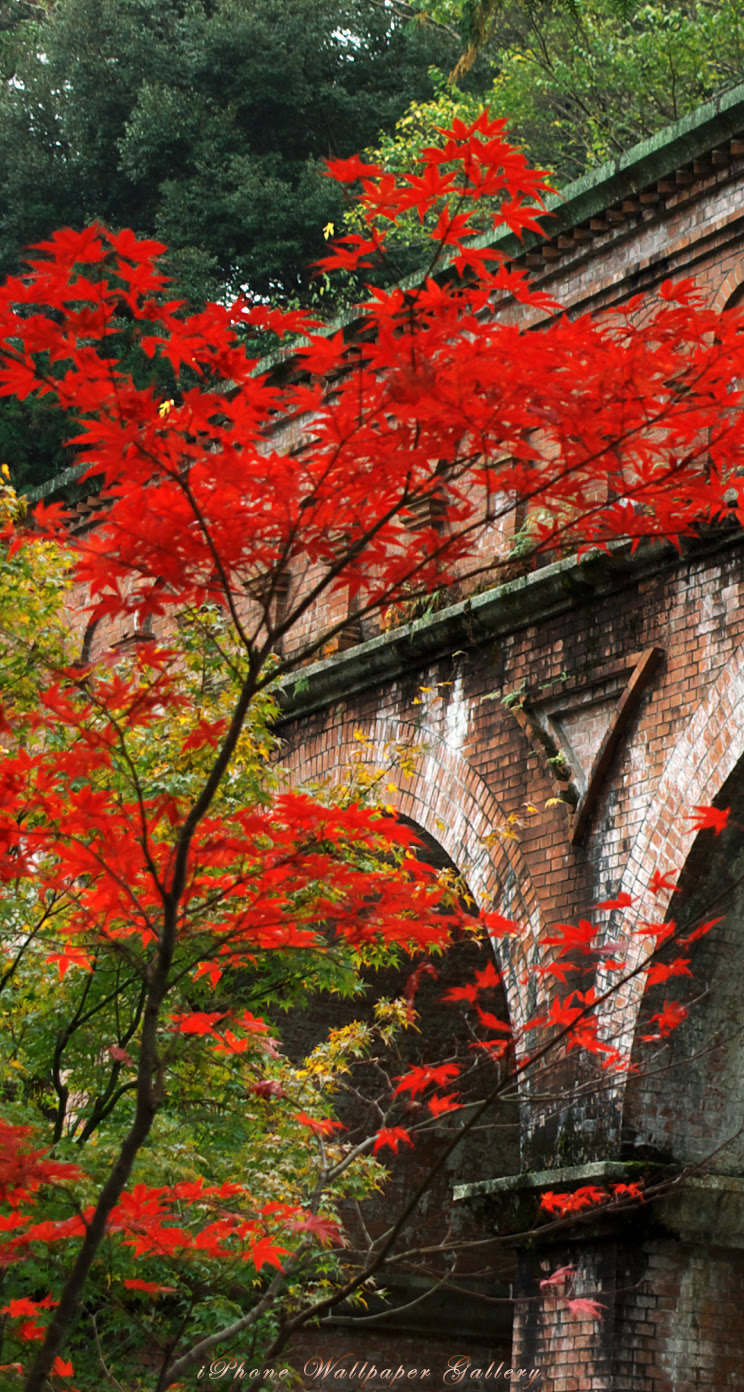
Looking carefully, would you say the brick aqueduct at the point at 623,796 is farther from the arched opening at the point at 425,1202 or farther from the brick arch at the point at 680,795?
the arched opening at the point at 425,1202

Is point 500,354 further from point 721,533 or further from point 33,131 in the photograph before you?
point 33,131

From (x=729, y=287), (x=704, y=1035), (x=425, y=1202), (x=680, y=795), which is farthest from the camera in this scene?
(x=425, y=1202)

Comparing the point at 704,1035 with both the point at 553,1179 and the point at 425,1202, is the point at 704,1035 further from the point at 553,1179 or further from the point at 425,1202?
the point at 425,1202

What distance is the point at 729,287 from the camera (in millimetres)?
8984

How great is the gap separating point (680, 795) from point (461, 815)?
203cm

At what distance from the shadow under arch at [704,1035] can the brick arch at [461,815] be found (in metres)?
1.01

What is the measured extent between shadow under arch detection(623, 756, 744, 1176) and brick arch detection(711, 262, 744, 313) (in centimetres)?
262

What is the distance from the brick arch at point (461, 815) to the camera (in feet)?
30.3

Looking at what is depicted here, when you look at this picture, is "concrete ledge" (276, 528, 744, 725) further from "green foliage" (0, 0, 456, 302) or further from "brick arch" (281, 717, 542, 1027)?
"green foliage" (0, 0, 456, 302)

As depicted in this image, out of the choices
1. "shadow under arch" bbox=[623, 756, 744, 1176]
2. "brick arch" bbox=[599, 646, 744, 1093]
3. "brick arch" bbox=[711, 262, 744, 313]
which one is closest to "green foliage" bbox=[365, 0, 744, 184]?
"brick arch" bbox=[711, 262, 744, 313]

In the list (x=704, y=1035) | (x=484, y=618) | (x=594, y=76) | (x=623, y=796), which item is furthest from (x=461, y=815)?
(x=594, y=76)

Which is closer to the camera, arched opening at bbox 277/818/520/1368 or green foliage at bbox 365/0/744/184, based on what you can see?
arched opening at bbox 277/818/520/1368

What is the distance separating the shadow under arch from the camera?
8172 mm

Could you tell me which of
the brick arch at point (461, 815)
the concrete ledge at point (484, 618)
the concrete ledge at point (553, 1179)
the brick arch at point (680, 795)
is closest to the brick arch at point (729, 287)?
the concrete ledge at point (484, 618)
